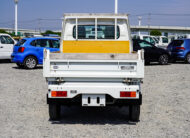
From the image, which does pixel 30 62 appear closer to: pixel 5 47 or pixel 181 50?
pixel 5 47

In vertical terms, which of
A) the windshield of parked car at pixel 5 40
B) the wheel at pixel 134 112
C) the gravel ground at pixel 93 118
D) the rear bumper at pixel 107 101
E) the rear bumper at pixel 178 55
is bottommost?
the gravel ground at pixel 93 118

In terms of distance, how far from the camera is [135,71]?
5766mm

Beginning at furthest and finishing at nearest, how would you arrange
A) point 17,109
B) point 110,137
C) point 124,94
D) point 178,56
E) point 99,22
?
point 178,56 → point 99,22 → point 17,109 → point 124,94 → point 110,137

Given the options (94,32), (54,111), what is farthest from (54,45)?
(54,111)

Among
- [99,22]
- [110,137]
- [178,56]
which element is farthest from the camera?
[178,56]

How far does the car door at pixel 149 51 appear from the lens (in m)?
18.9

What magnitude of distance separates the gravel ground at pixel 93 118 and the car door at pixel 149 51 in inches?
345

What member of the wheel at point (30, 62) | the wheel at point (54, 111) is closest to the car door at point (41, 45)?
the wheel at point (30, 62)

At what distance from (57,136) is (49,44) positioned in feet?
38.3

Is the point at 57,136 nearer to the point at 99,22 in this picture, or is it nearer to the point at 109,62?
the point at 109,62

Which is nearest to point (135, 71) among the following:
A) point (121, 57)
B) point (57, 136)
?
point (121, 57)

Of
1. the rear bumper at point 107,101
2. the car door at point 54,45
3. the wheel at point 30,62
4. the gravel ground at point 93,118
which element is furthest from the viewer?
the car door at point 54,45

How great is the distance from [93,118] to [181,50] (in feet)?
49.8

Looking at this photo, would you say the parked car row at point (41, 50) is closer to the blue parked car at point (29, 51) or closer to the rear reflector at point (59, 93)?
the blue parked car at point (29, 51)
